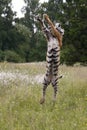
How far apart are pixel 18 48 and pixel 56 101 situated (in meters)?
57.3

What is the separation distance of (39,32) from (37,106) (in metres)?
63.4

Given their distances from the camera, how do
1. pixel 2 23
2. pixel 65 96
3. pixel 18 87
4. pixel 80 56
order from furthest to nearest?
pixel 2 23 → pixel 80 56 → pixel 18 87 → pixel 65 96

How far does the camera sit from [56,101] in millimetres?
12445

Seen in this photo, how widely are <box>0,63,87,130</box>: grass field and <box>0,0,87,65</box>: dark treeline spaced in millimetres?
5529

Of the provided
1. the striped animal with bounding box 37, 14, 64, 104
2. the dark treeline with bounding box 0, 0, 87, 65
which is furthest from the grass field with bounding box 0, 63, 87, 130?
the dark treeline with bounding box 0, 0, 87, 65

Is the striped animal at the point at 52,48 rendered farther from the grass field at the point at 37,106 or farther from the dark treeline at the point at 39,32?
the dark treeline at the point at 39,32

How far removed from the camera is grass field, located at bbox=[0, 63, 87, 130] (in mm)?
9375

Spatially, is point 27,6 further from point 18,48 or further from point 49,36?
point 49,36

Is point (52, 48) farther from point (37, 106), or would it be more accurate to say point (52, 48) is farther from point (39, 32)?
point (39, 32)

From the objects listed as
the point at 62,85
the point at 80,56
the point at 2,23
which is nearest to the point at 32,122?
the point at 62,85

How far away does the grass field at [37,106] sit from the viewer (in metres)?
9.38

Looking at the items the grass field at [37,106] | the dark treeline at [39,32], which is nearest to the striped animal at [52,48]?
the grass field at [37,106]

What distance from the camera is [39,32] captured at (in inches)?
2948

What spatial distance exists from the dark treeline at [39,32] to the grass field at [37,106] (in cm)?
553
